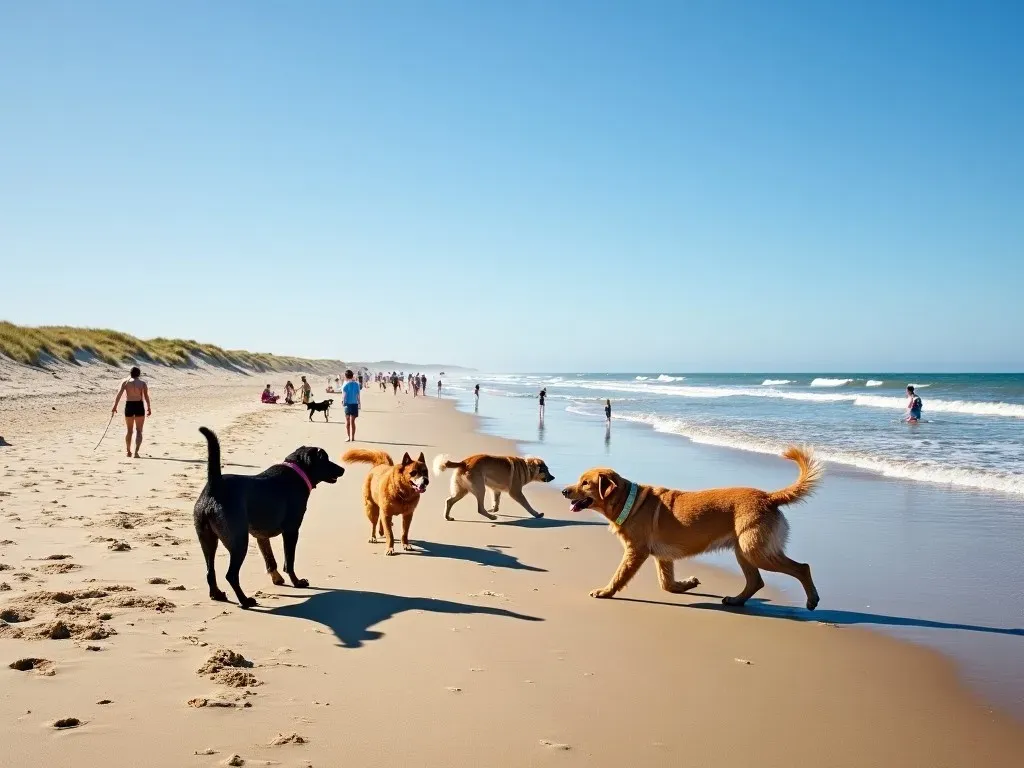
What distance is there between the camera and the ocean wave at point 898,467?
1212 cm

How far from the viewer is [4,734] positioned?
125 inches

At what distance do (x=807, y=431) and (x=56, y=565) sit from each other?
2226 cm

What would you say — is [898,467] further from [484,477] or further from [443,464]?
[443,464]

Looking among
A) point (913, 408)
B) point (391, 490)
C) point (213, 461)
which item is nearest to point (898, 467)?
point (391, 490)

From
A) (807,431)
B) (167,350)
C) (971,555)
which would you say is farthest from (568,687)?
(167,350)

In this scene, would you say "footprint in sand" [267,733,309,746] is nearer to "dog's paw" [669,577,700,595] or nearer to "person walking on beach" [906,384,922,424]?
"dog's paw" [669,577,700,595]

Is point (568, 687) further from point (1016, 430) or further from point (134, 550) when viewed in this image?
point (1016, 430)

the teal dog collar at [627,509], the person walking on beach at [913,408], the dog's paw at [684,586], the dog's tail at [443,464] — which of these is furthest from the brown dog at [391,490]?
the person walking on beach at [913,408]

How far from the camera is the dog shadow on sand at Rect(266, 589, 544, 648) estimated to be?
4.93 metres

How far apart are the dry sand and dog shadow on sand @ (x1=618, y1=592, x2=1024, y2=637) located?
15 cm

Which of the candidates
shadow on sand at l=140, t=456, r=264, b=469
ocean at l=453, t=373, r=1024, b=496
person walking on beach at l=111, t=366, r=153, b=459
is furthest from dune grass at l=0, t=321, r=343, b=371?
ocean at l=453, t=373, r=1024, b=496

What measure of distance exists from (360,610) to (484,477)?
4491 millimetres

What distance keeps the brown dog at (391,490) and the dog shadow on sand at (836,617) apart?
8.59 ft

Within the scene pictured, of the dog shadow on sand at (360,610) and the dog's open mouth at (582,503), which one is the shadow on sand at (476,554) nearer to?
the dog's open mouth at (582,503)
